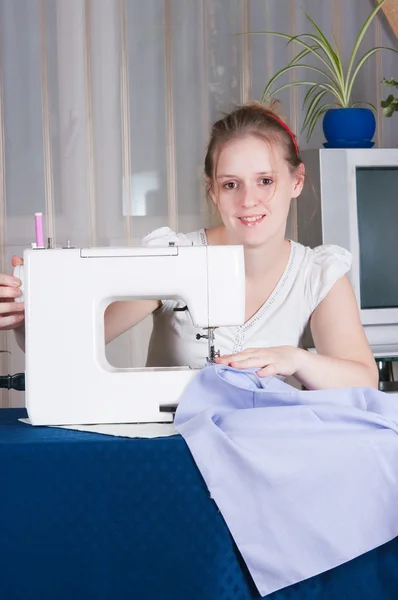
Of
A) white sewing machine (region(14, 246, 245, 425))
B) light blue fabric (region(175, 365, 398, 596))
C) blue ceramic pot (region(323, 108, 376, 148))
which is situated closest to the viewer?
light blue fabric (region(175, 365, 398, 596))

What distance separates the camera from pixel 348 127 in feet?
9.13

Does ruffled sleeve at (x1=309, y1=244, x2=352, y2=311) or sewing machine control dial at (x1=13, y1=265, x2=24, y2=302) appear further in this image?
ruffled sleeve at (x1=309, y1=244, x2=352, y2=311)

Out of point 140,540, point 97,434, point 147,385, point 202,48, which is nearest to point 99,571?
point 140,540

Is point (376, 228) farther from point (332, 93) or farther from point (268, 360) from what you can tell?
point (268, 360)

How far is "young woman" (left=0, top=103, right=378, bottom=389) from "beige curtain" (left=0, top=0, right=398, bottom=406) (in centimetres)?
120

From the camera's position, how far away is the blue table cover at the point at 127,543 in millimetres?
1104

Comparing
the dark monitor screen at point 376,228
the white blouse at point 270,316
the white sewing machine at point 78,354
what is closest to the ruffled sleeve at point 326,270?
the white blouse at point 270,316

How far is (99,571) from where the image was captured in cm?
111

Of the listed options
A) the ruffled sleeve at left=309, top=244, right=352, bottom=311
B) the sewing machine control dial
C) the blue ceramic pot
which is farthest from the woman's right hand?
the blue ceramic pot

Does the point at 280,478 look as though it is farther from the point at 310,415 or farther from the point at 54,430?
the point at 54,430

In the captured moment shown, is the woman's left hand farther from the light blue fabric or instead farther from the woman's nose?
the woman's nose

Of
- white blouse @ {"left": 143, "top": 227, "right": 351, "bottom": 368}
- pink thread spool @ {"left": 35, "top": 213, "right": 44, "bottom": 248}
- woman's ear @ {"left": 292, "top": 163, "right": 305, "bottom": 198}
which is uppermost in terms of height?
woman's ear @ {"left": 292, "top": 163, "right": 305, "bottom": 198}

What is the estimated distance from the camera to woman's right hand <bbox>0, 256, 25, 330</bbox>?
1.41 m

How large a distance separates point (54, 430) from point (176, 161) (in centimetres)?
191
